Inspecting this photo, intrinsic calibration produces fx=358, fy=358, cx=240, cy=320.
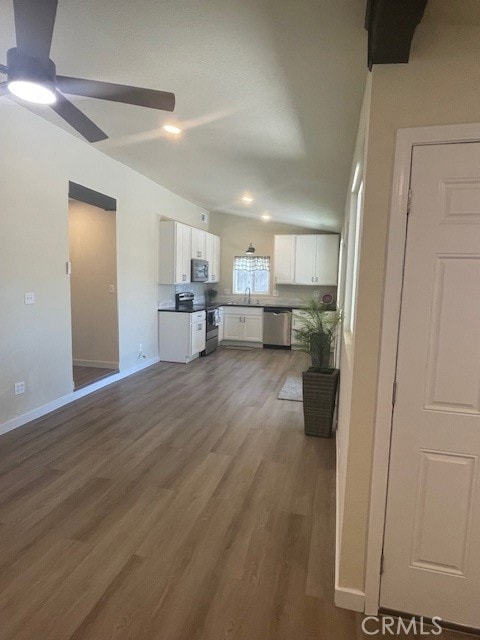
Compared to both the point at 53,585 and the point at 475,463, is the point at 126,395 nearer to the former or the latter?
the point at 53,585

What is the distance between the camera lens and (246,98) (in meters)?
2.38

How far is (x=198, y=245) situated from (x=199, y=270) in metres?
0.48

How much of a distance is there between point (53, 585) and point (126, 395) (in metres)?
2.73

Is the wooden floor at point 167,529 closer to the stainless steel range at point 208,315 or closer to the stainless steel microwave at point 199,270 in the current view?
the stainless steel range at point 208,315

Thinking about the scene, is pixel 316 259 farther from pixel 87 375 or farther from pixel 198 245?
pixel 87 375

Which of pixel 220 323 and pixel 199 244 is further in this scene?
pixel 220 323

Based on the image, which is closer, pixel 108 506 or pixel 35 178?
pixel 108 506

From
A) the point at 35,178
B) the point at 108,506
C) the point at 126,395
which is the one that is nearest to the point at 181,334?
the point at 126,395

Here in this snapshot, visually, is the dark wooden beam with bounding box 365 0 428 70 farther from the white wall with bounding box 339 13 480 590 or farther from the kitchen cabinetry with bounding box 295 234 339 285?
the kitchen cabinetry with bounding box 295 234 339 285

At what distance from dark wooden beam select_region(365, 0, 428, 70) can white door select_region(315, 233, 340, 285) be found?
5942mm

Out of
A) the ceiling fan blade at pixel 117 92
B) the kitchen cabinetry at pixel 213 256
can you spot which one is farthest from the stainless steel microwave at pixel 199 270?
the ceiling fan blade at pixel 117 92

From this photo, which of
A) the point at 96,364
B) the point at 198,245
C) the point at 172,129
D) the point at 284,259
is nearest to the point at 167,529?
the point at 172,129

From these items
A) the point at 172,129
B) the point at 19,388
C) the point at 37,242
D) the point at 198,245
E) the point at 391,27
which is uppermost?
the point at 172,129
